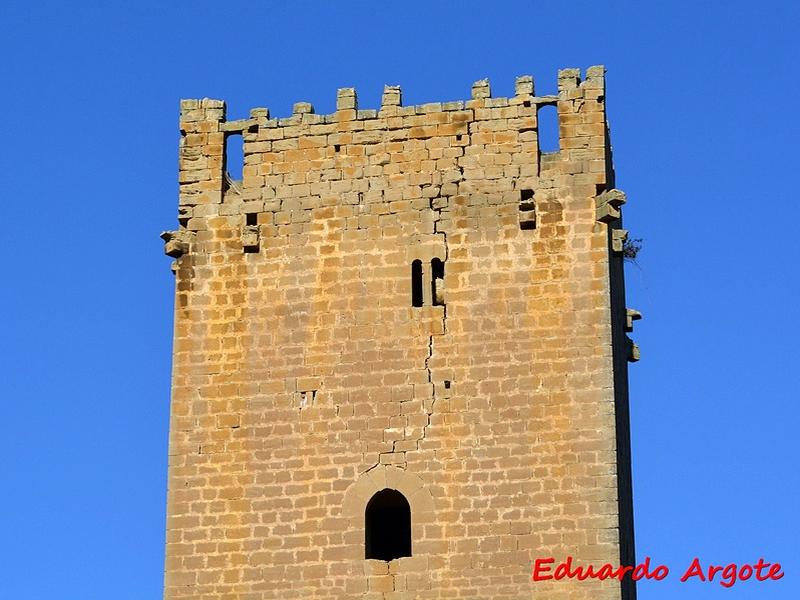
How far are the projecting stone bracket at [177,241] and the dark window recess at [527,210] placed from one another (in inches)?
142

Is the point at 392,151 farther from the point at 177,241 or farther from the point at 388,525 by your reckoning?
the point at 388,525

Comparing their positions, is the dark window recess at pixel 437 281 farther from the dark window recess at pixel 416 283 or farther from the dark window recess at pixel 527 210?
the dark window recess at pixel 527 210

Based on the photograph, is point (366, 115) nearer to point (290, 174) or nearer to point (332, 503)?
point (290, 174)

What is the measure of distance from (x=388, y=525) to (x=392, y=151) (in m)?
4.08

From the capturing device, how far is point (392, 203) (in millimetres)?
26844

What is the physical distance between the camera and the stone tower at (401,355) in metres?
25.4

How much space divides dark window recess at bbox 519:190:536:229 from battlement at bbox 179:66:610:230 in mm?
128

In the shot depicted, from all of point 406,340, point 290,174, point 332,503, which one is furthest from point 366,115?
point 332,503

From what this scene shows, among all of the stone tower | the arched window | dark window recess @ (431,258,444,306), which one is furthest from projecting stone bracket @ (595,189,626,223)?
the arched window

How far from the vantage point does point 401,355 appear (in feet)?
86.0

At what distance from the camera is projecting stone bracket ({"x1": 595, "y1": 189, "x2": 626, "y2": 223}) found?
86.2 feet

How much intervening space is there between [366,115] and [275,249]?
1809mm

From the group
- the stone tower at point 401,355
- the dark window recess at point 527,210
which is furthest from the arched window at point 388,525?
the dark window recess at point 527,210

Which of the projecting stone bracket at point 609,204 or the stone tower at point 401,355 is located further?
the projecting stone bracket at point 609,204
